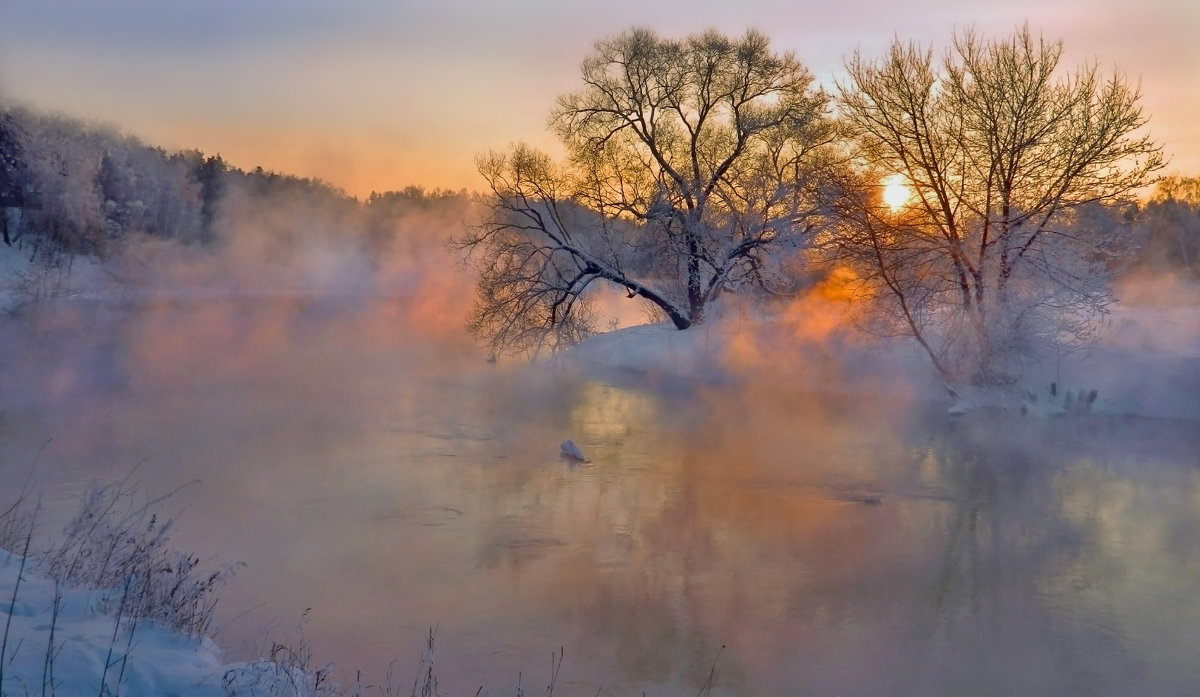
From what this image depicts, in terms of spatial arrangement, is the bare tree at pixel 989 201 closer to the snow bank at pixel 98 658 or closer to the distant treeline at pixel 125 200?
the distant treeline at pixel 125 200

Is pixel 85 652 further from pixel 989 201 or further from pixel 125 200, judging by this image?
pixel 125 200

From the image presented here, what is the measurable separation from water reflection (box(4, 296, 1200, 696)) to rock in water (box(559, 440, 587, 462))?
181 mm

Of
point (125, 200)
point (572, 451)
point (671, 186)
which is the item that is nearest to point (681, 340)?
point (671, 186)

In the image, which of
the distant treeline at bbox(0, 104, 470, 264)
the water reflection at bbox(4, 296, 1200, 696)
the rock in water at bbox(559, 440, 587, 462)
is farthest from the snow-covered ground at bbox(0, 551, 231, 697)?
the distant treeline at bbox(0, 104, 470, 264)

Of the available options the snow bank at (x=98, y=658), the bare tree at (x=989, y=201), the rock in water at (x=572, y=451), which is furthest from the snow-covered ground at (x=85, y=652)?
the bare tree at (x=989, y=201)

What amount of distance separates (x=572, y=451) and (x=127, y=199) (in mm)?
41435

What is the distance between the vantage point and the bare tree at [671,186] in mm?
23109

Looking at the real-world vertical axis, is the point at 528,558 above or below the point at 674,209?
below

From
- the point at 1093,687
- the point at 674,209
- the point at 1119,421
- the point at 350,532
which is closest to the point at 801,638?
the point at 1093,687

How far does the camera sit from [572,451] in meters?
12.8

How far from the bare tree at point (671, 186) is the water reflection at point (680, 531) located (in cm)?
600

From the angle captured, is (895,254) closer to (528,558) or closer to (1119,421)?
(1119,421)

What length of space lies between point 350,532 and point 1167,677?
686cm

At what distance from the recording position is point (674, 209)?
77.4 ft
